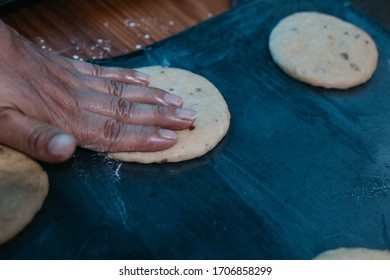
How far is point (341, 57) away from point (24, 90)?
46.2 inches

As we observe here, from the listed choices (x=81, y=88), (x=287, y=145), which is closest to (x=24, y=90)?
(x=81, y=88)

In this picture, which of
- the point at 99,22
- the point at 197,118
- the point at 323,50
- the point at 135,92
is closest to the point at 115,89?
the point at 135,92

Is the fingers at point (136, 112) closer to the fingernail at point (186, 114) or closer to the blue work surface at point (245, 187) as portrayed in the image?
the fingernail at point (186, 114)

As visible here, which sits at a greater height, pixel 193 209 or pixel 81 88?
pixel 81 88

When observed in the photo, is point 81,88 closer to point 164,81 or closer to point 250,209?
point 164,81

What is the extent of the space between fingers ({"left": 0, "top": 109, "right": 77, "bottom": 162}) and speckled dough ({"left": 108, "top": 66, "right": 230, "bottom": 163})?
0.23m

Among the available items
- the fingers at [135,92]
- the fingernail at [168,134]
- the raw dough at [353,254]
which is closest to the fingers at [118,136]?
the fingernail at [168,134]

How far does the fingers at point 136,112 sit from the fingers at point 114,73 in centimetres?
13

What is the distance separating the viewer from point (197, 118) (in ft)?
5.25

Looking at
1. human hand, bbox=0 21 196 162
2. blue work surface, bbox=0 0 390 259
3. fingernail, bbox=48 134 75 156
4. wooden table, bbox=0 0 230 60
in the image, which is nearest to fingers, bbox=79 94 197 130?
human hand, bbox=0 21 196 162

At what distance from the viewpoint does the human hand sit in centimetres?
133

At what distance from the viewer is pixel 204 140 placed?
154 cm

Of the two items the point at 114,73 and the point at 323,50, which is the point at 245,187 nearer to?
the point at 114,73
